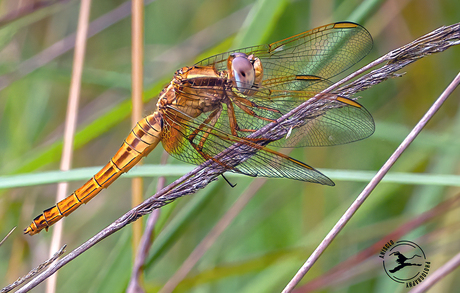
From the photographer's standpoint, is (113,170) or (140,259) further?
(113,170)

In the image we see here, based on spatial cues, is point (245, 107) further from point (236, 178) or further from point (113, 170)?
point (113, 170)

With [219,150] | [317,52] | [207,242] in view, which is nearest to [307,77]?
[317,52]

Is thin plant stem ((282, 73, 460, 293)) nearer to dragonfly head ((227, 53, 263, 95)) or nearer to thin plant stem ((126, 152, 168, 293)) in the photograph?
thin plant stem ((126, 152, 168, 293))

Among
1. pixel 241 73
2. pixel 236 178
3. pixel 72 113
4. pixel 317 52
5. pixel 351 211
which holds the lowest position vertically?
pixel 351 211

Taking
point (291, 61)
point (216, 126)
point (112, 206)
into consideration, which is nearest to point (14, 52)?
point (112, 206)

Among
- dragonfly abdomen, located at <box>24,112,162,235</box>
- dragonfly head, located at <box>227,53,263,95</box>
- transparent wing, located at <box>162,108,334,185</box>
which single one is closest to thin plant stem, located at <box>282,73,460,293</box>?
transparent wing, located at <box>162,108,334,185</box>

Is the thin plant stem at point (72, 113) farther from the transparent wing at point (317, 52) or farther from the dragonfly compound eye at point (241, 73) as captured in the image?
the dragonfly compound eye at point (241, 73)

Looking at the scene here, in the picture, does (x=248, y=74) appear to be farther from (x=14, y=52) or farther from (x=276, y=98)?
(x=14, y=52)
